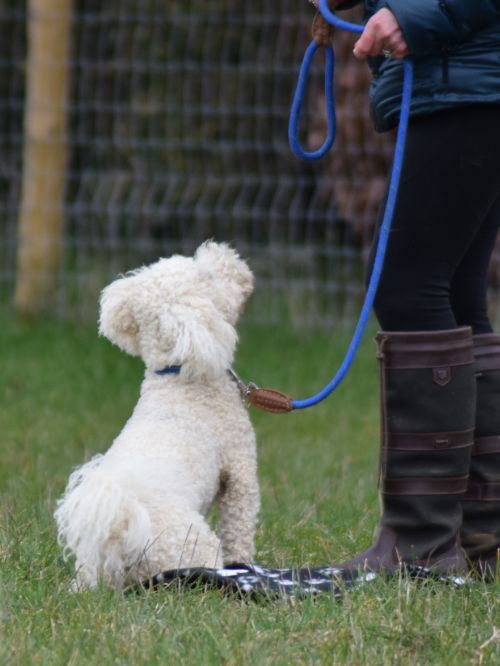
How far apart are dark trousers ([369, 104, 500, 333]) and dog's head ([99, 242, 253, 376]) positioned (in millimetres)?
415

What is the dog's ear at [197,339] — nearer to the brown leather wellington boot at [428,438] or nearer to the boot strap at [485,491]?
the brown leather wellington boot at [428,438]

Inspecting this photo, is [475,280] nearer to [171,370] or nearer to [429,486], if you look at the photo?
[429,486]

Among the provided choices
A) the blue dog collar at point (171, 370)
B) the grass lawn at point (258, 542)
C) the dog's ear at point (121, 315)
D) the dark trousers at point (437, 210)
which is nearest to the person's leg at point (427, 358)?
the dark trousers at point (437, 210)

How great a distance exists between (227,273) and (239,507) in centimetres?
60

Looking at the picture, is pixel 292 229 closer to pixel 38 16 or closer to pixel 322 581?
pixel 38 16

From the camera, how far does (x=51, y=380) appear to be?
660cm

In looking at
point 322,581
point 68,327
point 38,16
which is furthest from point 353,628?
point 38,16

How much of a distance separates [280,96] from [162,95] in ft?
2.66

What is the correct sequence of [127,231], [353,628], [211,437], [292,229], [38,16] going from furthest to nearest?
[127,231] → [292,229] → [38,16] → [211,437] → [353,628]

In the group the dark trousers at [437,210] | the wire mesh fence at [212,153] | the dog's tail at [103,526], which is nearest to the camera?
the dog's tail at [103,526]

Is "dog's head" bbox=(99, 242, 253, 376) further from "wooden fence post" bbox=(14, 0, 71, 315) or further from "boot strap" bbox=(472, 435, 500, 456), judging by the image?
"wooden fence post" bbox=(14, 0, 71, 315)

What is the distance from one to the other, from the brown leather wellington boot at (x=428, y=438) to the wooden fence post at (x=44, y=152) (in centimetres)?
462

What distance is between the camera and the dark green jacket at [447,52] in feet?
9.64

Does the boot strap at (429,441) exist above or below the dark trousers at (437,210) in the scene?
below
